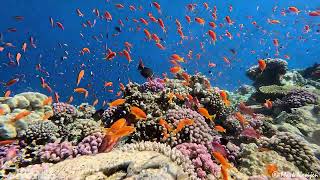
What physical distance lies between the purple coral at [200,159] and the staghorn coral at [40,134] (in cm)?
312

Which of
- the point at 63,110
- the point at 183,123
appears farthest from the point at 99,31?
the point at 183,123

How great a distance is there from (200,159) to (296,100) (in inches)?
279

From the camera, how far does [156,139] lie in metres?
6.34

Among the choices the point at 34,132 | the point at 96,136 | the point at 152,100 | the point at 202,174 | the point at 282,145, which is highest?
the point at 152,100

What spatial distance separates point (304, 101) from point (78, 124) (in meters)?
8.10

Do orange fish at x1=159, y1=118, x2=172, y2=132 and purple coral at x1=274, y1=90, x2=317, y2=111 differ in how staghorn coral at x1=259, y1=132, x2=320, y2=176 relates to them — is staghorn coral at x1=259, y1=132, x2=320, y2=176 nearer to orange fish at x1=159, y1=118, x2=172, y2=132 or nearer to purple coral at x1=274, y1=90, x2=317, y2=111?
orange fish at x1=159, y1=118, x2=172, y2=132

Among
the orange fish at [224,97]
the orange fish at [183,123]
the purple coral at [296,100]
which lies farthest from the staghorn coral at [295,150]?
the purple coral at [296,100]

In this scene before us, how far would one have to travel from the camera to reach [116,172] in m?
4.37

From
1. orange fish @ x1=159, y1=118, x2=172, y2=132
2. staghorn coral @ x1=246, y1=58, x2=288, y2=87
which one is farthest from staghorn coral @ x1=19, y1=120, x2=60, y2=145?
staghorn coral @ x1=246, y1=58, x2=288, y2=87

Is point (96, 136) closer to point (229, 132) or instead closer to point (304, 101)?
point (229, 132)

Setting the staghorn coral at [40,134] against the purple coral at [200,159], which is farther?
the staghorn coral at [40,134]

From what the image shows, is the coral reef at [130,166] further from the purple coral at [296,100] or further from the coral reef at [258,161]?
the purple coral at [296,100]

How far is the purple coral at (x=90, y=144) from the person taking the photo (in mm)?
6117

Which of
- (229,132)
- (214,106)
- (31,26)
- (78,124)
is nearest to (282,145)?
(229,132)
